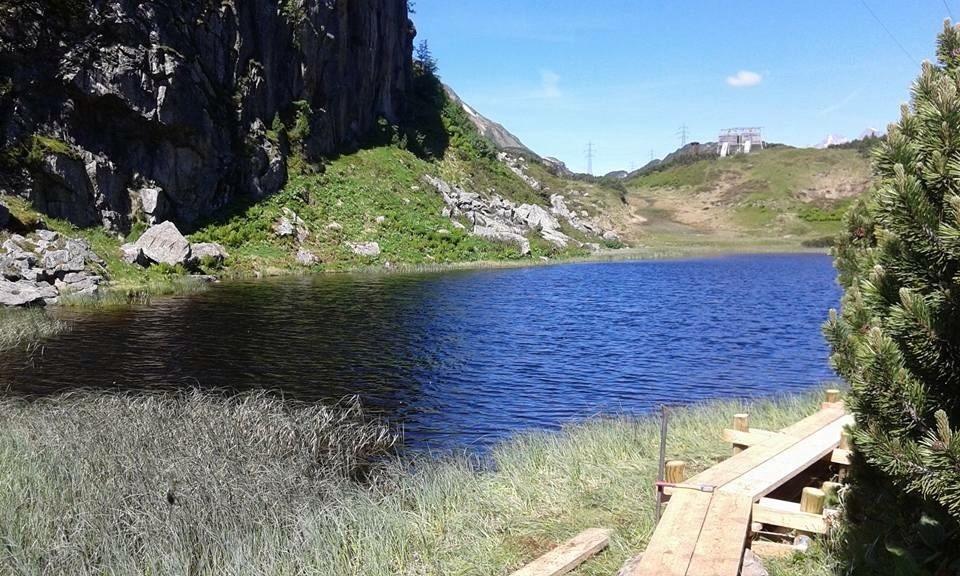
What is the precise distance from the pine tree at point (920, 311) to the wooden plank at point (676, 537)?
6.04ft

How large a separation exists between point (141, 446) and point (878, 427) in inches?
363

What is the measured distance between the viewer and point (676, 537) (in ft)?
20.9

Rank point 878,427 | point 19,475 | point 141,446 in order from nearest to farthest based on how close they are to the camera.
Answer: point 878,427
point 19,475
point 141,446

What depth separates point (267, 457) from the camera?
411 inches

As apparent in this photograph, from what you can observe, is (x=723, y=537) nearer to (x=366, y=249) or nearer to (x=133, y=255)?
(x=133, y=255)

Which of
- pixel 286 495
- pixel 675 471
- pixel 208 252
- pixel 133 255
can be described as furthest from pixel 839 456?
pixel 208 252

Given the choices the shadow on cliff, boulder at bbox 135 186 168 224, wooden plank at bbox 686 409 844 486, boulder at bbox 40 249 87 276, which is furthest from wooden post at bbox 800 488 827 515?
the shadow on cliff

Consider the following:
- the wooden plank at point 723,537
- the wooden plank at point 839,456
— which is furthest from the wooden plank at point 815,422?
the wooden plank at point 723,537

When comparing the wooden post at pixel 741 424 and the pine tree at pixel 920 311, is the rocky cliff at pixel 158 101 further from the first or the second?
the pine tree at pixel 920 311

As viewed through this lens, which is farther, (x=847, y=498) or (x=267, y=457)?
(x=267, y=457)

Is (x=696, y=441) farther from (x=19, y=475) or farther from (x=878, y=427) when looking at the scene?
(x=19, y=475)

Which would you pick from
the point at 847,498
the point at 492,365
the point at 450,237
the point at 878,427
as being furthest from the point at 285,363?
the point at 450,237

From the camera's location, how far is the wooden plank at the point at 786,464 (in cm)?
757

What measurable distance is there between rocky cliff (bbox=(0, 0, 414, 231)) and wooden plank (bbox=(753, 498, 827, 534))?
134 feet
